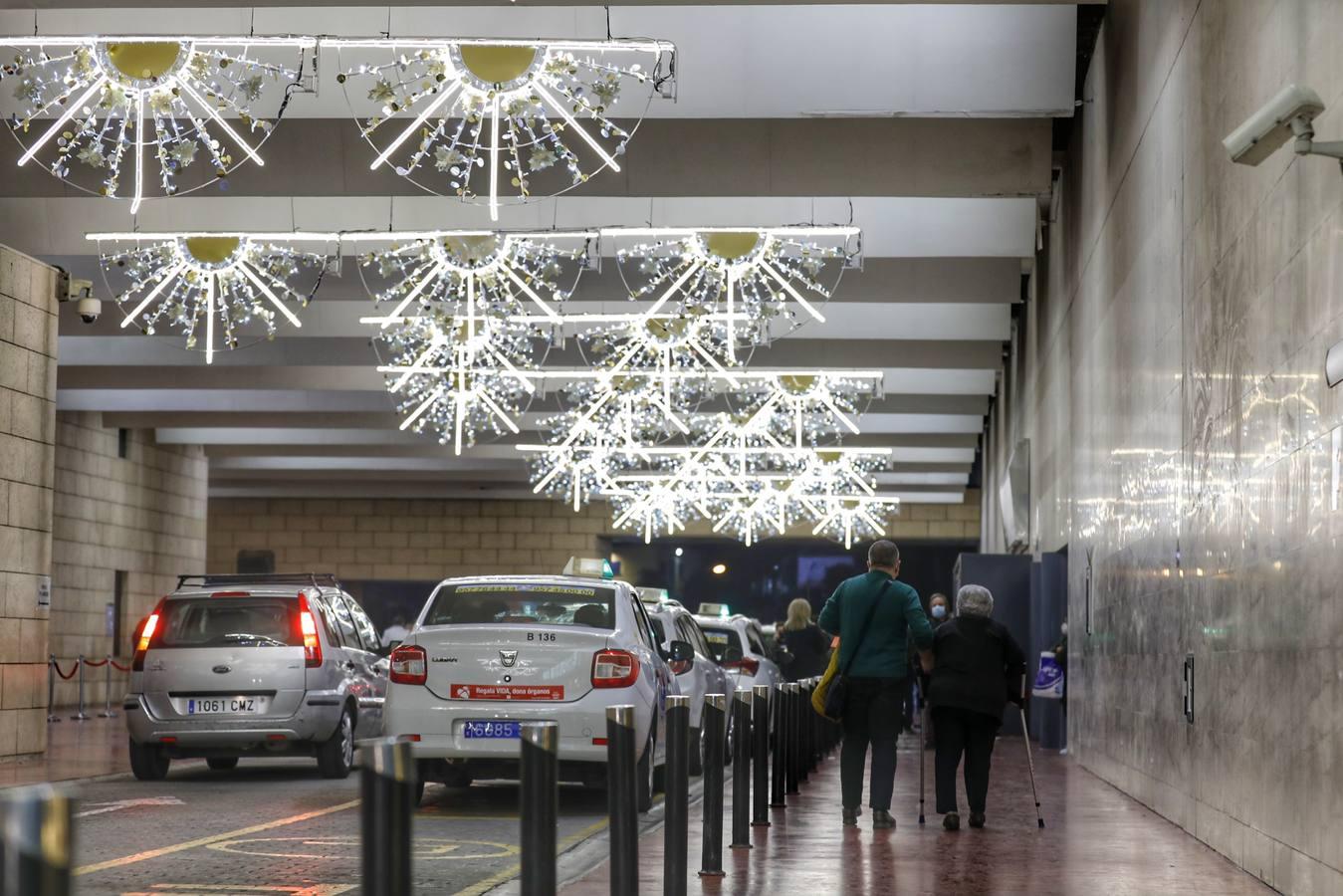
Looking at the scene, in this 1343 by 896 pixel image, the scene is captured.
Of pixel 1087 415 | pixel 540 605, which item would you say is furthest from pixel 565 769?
pixel 1087 415

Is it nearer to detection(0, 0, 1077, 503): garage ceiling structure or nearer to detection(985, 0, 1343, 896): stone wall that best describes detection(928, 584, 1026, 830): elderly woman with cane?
detection(985, 0, 1343, 896): stone wall

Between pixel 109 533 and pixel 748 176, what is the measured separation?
63.7 ft

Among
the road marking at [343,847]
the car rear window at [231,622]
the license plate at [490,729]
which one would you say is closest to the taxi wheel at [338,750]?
the car rear window at [231,622]

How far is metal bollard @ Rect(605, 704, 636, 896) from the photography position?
5.45 m

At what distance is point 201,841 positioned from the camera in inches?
368

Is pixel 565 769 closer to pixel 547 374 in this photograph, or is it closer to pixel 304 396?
pixel 547 374

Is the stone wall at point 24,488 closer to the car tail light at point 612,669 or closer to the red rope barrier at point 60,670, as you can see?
the car tail light at point 612,669

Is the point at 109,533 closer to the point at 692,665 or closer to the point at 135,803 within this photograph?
the point at 692,665

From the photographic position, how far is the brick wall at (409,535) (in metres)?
47.8

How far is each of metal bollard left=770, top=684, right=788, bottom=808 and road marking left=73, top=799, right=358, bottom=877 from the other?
8.77 feet

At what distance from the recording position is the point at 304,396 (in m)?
29.9

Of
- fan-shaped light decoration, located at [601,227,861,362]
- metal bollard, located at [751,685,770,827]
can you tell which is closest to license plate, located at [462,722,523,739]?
metal bollard, located at [751,685,770,827]

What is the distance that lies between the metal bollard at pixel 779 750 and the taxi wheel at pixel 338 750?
11.8 feet

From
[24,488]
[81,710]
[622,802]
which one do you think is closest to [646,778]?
[622,802]
